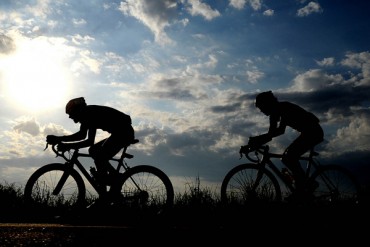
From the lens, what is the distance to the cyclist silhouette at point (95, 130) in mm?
7336

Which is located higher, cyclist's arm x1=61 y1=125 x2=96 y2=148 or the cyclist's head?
the cyclist's head

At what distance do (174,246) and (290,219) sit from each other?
2.78 m

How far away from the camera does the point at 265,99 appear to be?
25.8 feet

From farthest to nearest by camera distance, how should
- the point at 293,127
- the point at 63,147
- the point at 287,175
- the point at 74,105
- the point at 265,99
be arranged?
the point at 287,175 → the point at 293,127 → the point at 265,99 → the point at 63,147 → the point at 74,105

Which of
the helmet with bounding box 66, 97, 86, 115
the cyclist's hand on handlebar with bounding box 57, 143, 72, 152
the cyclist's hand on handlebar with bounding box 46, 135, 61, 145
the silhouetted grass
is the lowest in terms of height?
the silhouetted grass

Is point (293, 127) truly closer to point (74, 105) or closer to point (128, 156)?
point (128, 156)

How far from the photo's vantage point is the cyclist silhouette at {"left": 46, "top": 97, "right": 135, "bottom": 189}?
7.34 meters

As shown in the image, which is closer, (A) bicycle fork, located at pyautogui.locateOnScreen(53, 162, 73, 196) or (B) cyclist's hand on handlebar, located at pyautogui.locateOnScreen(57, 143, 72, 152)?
(B) cyclist's hand on handlebar, located at pyautogui.locateOnScreen(57, 143, 72, 152)

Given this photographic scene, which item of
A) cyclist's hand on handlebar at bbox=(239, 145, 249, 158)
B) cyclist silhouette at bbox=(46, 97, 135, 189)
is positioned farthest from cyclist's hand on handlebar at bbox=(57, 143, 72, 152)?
cyclist's hand on handlebar at bbox=(239, 145, 249, 158)

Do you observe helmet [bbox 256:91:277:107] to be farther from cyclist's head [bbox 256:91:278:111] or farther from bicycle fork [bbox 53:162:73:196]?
bicycle fork [bbox 53:162:73:196]

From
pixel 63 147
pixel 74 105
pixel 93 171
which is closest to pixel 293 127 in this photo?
pixel 93 171

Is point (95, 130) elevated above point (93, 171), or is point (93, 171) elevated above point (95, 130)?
point (95, 130)

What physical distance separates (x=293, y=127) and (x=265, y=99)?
0.86 meters

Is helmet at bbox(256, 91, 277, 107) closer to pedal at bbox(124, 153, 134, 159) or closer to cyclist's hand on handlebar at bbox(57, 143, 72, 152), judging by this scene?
pedal at bbox(124, 153, 134, 159)
